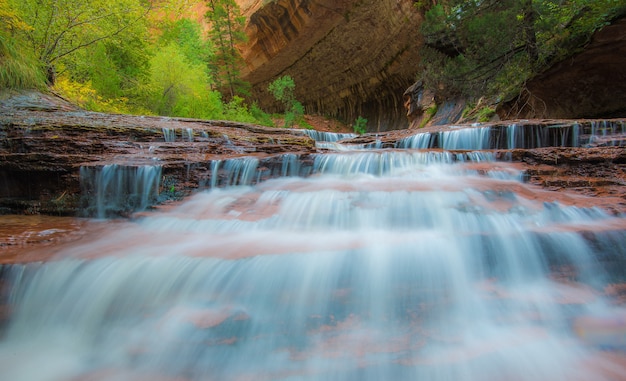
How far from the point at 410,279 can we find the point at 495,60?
9.11 m

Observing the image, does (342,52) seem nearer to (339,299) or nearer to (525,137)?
(525,137)

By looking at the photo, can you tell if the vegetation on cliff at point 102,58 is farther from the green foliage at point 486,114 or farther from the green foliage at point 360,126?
the green foliage at point 360,126

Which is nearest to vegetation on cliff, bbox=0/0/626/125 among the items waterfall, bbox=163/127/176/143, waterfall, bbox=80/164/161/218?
waterfall, bbox=163/127/176/143

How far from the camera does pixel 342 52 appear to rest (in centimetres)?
2019

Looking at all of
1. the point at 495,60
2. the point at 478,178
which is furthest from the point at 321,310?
the point at 495,60

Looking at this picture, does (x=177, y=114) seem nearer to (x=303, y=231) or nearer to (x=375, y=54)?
(x=303, y=231)

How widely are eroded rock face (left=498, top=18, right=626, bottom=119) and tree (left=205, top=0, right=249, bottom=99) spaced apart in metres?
18.3

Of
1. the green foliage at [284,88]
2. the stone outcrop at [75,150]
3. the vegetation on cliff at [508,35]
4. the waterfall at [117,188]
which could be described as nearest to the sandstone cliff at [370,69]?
the vegetation on cliff at [508,35]

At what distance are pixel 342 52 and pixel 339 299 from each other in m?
20.9

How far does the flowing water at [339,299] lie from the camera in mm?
1568

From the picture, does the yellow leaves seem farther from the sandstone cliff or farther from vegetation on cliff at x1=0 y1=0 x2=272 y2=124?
the sandstone cliff

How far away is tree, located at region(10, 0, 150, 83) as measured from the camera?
641cm

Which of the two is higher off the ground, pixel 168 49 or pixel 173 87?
pixel 168 49

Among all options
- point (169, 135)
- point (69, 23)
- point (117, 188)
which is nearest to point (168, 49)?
point (69, 23)
